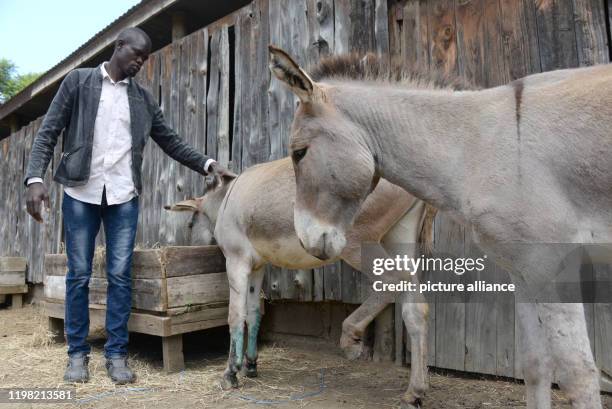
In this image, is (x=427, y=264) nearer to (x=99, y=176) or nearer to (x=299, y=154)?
(x=299, y=154)

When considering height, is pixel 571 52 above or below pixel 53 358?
above

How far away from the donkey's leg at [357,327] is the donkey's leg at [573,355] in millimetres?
1562

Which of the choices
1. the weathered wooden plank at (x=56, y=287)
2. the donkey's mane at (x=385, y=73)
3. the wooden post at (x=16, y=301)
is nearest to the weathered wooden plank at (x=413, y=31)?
the donkey's mane at (x=385, y=73)

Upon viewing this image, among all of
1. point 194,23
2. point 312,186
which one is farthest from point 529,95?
point 194,23

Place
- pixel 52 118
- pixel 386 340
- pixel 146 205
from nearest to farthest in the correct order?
pixel 52 118
pixel 386 340
pixel 146 205

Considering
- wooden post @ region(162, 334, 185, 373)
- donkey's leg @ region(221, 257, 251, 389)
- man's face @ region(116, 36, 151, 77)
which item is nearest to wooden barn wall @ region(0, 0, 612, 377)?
donkey's leg @ region(221, 257, 251, 389)

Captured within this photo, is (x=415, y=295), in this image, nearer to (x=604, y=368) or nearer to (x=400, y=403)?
(x=400, y=403)

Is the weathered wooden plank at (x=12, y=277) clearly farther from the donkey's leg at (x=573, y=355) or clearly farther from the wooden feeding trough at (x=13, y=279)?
the donkey's leg at (x=573, y=355)

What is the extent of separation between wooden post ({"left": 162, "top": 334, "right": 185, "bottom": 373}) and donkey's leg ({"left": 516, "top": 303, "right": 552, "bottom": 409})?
2.97 metres

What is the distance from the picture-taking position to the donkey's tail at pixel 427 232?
11.3 feet

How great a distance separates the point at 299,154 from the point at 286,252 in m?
1.35

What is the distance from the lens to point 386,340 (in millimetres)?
4141

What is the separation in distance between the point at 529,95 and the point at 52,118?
351 cm

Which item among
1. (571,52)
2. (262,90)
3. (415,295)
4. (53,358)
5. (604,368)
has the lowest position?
(53,358)
